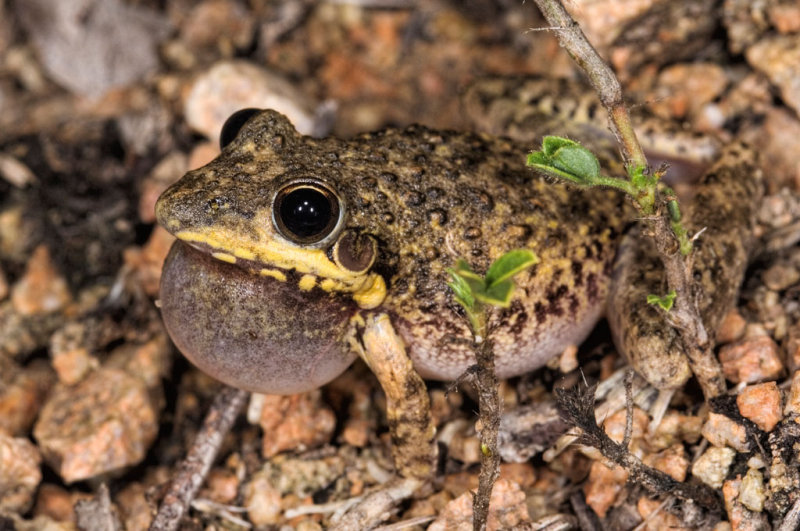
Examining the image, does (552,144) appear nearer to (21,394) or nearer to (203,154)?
(203,154)

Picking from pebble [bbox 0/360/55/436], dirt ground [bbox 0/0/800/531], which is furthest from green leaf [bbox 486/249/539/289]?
pebble [bbox 0/360/55/436]

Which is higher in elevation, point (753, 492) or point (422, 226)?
point (422, 226)

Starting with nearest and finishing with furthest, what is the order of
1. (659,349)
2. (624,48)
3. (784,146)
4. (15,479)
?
(659,349), (15,479), (784,146), (624,48)

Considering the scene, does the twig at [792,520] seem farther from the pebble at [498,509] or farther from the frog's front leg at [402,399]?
the frog's front leg at [402,399]

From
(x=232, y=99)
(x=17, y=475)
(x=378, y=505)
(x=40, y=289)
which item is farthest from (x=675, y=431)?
(x=40, y=289)

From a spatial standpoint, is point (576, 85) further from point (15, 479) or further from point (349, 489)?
point (15, 479)

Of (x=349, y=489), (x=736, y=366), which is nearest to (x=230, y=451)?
(x=349, y=489)
